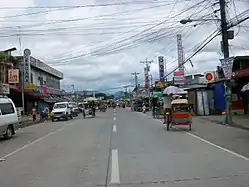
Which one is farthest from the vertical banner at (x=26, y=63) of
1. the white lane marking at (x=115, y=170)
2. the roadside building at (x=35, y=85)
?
the white lane marking at (x=115, y=170)

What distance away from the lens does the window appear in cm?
2165

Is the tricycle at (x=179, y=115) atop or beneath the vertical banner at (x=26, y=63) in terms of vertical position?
beneath

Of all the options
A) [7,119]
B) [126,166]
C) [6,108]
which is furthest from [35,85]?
[126,166]

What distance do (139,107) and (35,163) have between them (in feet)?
200

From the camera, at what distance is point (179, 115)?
2333 cm

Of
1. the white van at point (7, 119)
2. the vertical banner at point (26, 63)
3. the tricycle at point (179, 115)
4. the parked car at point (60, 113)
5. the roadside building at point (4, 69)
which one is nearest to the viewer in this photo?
the white van at point (7, 119)

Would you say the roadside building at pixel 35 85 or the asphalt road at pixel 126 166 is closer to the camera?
the asphalt road at pixel 126 166

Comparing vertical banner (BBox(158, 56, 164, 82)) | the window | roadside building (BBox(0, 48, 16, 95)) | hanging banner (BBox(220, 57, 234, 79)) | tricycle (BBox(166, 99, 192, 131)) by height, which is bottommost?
tricycle (BBox(166, 99, 192, 131))

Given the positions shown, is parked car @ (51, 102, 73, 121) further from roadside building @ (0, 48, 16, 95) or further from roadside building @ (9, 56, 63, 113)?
roadside building @ (9, 56, 63, 113)

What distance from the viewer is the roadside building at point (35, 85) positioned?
51.3 metres

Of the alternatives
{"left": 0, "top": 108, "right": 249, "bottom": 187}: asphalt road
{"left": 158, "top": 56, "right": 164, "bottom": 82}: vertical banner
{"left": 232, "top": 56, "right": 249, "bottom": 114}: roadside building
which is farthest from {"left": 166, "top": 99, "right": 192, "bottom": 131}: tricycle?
{"left": 158, "top": 56, "right": 164, "bottom": 82}: vertical banner

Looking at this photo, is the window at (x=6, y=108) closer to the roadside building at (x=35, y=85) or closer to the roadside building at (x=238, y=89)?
the roadside building at (x=238, y=89)

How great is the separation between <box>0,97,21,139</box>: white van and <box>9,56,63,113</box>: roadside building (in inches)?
946

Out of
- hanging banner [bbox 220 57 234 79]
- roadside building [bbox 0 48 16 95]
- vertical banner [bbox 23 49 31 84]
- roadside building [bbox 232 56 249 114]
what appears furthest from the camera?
vertical banner [bbox 23 49 31 84]
